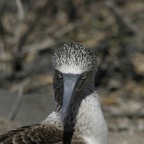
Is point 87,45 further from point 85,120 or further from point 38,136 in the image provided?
point 38,136

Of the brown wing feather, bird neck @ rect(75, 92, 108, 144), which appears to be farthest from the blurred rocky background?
the brown wing feather

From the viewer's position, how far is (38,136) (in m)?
5.43

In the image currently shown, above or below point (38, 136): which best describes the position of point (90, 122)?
above

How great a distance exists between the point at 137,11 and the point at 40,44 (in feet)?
6.31

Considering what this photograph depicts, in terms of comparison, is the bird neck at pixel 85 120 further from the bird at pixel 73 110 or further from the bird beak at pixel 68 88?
the bird beak at pixel 68 88

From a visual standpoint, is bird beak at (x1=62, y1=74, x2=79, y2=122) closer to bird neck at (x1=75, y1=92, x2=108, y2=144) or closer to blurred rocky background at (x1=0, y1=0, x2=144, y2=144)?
bird neck at (x1=75, y1=92, x2=108, y2=144)

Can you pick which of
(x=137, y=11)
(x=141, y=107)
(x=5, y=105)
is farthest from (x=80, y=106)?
(x=137, y=11)

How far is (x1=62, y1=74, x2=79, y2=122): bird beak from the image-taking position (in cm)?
503

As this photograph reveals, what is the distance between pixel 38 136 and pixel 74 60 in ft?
2.33

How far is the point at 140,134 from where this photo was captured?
883 centimetres

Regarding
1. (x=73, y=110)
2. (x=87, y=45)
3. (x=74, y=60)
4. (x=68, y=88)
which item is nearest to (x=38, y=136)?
(x=73, y=110)

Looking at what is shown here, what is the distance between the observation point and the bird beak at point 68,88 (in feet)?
16.5

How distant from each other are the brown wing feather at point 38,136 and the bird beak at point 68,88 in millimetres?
414

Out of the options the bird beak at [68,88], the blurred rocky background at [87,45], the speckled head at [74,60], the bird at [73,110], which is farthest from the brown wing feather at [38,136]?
the blurred rocky background at [87,45]
